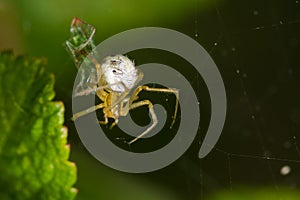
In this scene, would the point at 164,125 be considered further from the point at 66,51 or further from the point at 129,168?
the point at 66,51

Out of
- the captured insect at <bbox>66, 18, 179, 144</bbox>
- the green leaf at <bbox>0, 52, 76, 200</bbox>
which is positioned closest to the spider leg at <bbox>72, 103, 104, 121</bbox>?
the captured insect at <bbox>66, 18, 179, 144</bbox>

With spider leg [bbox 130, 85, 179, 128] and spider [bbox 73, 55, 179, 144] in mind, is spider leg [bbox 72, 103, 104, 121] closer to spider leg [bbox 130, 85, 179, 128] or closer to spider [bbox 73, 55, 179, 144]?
spider [bbox 73, 55, 179, 144]

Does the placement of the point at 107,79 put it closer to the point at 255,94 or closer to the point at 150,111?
the point at 150,111

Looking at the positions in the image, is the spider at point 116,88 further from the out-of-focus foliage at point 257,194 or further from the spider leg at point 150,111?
the out-of-focus foliage at point 257,194

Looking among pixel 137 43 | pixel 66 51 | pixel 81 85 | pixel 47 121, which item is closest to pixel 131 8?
pixel 137 43

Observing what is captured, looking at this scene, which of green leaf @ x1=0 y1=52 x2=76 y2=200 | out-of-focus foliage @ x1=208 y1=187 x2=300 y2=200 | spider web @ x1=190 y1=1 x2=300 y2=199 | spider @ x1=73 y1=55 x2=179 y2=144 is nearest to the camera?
green leaf @ x1=0 y1=52 x2=76 y2=200

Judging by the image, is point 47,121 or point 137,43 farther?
point 137,43

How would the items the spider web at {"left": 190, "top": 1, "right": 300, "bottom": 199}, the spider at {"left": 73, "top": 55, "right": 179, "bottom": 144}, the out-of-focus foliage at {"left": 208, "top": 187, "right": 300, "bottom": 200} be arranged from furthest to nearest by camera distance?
the spider web at {"left": 190, "top": 1, "right": 300, "bottom": 199}, the out-of-focus foliage at {"left": 208, "top": 187, "right": 300, "bottom": 200}, the spider at {"left": 73, "top": 55, "right": 179, "bottom": 144}

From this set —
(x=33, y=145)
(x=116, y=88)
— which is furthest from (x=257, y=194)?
(x=33, y=145)
